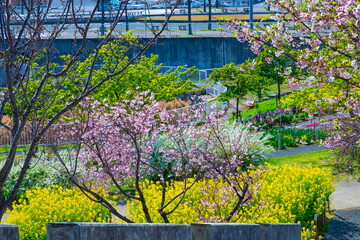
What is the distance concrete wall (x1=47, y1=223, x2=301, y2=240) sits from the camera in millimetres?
2281

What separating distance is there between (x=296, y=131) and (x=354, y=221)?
826cm

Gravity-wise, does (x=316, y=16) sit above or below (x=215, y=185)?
above

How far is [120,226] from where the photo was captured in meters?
2.45

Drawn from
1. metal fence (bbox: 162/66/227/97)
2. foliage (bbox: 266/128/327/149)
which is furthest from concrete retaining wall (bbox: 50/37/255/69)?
foliage (bbox: 266/128/327/149)

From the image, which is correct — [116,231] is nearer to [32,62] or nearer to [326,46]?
[32,62]

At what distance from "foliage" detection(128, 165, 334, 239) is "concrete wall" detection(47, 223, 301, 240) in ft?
18.6

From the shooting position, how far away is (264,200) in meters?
9.26

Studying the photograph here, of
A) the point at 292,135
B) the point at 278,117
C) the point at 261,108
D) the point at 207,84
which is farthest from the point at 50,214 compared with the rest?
the point at 207,84

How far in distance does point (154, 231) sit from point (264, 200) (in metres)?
6.93

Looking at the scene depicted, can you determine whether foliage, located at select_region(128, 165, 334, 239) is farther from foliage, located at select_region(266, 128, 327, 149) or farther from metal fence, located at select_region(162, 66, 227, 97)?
metal fence, located at select_region(162, 66, 227, 97)

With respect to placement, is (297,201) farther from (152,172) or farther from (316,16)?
(152,172)

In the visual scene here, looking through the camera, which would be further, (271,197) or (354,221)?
(354,221)

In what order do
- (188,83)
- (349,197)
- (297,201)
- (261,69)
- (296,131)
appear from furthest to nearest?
(261,69)
(188,83)
(296,131)
(349,197)
(297,201)

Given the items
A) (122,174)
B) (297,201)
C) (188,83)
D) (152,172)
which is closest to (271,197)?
(297,201)
